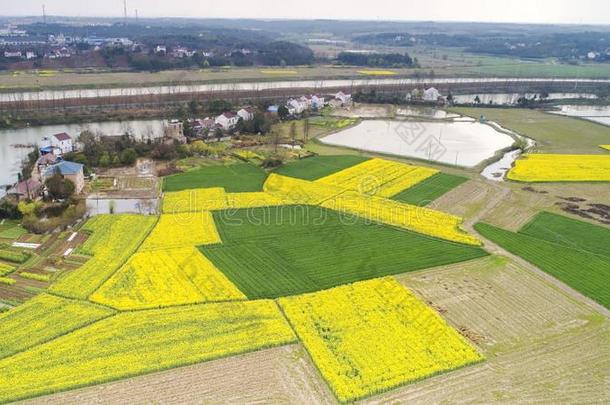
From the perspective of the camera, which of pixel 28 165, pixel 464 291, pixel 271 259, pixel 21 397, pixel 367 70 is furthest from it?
pixel 367 70

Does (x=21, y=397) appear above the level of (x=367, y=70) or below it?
below

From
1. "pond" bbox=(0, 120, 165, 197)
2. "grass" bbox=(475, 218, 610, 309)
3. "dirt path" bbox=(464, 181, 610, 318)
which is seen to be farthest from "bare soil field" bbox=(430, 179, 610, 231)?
"pond" bbox=(0, 120, 165, 197)

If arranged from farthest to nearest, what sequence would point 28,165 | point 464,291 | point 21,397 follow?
point 28,165 < point 464,291 < point 21,397

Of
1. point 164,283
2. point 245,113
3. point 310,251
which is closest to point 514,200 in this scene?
point 310,251

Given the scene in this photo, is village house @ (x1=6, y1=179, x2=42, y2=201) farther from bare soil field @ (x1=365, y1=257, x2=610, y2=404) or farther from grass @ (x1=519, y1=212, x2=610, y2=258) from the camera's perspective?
grass @ (x1=519, y1=212, x2=610, y2=258)

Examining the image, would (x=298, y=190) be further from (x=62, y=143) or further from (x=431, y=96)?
(x=431, y=96)

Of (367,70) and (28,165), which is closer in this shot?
(28,165)

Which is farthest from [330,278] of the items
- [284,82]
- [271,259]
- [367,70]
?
[367,70]

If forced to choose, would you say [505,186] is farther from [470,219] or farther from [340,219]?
[340,219]
